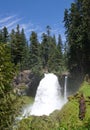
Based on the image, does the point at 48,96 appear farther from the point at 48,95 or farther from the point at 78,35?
the point at 78,35

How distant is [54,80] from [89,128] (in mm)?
65031

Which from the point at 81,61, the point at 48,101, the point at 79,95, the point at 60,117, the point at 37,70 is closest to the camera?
the point at 60,117

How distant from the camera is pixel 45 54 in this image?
345 ft

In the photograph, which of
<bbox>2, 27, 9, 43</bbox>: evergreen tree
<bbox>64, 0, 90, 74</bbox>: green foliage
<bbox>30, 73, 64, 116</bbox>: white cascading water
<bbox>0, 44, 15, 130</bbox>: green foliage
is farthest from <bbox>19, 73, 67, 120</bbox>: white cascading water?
<bbox>0, 44, 15, 130</bbox>: green foliage

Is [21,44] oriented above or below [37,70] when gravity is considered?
above

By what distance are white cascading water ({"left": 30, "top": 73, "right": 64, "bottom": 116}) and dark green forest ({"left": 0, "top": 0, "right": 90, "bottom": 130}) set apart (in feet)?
14.2

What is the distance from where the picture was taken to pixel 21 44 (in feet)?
333

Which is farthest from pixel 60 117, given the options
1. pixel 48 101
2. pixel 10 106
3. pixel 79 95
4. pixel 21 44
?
pixel 21 44

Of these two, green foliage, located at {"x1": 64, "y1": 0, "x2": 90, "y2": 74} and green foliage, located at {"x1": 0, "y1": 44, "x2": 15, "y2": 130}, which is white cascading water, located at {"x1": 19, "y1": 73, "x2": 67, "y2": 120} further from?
green foliage, located at {"x1": 0, "y1": 44, "x2": 15, "y2": 130}

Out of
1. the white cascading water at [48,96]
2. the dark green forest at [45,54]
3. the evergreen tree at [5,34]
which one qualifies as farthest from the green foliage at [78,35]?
the evergreen tree at [5,34]

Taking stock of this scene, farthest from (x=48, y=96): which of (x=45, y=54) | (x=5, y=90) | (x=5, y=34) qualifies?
(x=5, y=90)

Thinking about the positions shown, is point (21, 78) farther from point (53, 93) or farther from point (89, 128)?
point (89, 128)

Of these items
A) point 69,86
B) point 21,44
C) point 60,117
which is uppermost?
point 21,44

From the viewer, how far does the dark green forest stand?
18.8 meters
